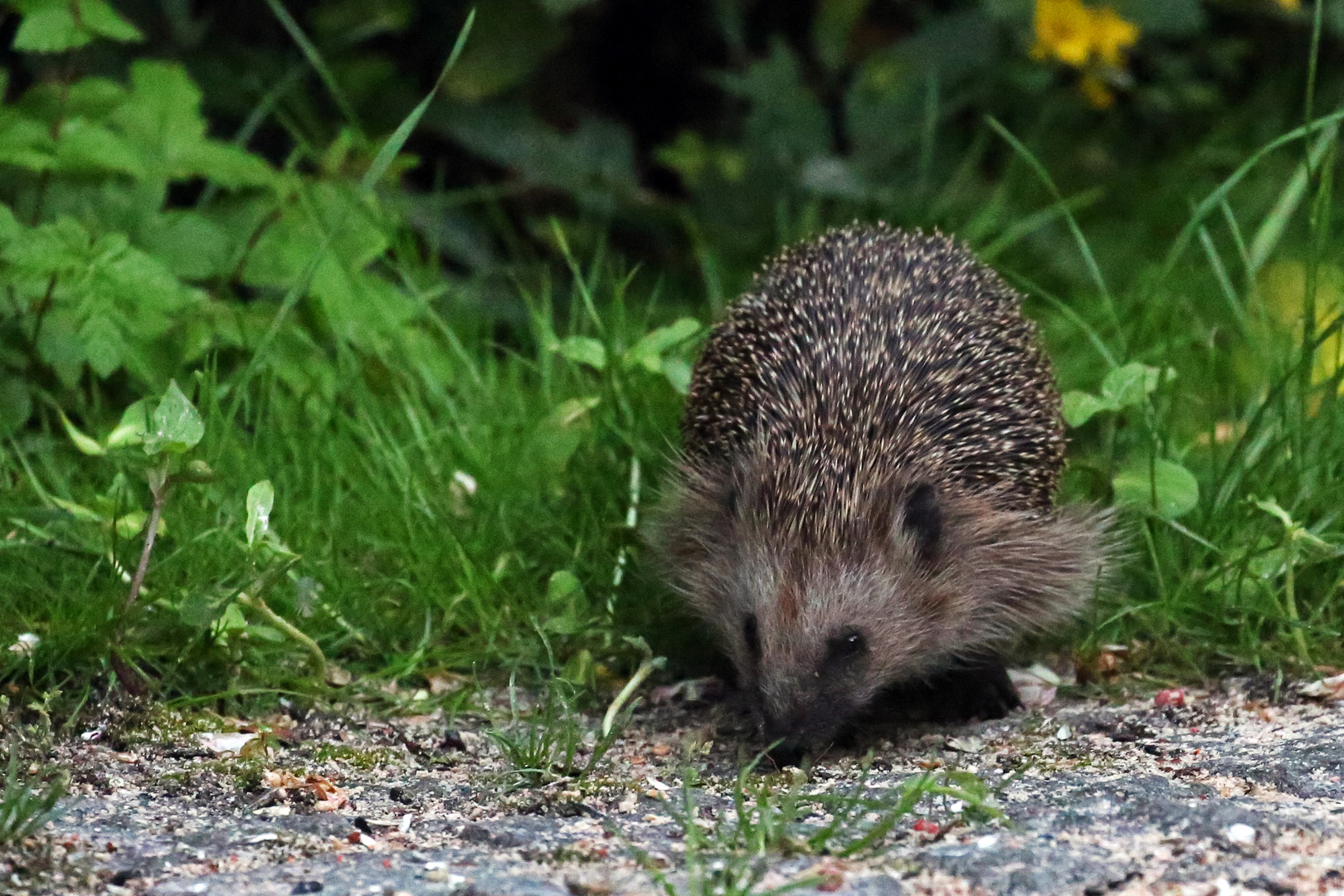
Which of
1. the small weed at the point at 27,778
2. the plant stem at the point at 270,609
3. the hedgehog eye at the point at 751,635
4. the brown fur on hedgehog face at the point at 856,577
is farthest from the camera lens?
the hedgehog eye at the point at 751,635

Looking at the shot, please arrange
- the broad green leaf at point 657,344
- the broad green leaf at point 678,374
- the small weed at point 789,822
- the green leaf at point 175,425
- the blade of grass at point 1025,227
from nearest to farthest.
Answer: the small weed at point 789,822 → the green leaf at point 175,425 → the broad green leaf at point 657,344 → the broad green leaf at point 678,374 → the blade of grass at point 1025,227

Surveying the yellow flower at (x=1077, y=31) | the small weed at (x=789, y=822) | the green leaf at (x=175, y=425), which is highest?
the yellow flower at (x=1077, y=31)

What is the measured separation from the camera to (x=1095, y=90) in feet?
25.1

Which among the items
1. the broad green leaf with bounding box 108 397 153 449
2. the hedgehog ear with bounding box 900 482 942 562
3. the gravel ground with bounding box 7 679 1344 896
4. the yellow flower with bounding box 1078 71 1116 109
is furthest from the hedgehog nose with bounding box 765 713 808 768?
the yellow flower with bounding box 1078 71 1116 109

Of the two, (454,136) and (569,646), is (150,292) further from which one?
(454,136)

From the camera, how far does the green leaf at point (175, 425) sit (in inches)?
154

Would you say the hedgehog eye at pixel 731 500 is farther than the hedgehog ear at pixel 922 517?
Yes

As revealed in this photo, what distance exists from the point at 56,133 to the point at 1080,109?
4.79 meters

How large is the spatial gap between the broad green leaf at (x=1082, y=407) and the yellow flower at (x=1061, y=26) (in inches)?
97.1

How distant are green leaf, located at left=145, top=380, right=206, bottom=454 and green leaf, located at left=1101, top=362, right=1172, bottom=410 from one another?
260 centimetres

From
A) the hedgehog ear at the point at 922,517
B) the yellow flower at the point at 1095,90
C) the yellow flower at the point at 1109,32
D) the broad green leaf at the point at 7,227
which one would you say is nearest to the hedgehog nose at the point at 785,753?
the hedgehog ear at the point at 922,517

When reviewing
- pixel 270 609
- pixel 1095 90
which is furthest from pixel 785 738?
pixel 1095 90

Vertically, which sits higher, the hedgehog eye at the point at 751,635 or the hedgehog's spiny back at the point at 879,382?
the hedgehog's spiny back at the point at 879,382

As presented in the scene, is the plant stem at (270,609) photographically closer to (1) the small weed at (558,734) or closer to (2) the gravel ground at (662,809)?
(2) the gravel ground at (662,809)
